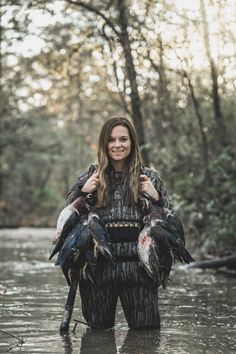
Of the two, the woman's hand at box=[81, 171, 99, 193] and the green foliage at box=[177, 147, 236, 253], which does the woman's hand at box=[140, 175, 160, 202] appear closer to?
the woman's hand at box=[81, 171, 99, 193]

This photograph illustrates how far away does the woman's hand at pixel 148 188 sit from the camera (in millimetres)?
5262

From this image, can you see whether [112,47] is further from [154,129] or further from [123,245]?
[123,245]

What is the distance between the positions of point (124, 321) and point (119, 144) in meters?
1.64

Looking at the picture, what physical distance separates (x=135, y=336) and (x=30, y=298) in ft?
8.59

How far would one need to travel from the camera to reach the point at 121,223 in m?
5.23

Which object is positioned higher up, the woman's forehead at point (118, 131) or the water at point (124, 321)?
the woman's forehead at point (118, 131)

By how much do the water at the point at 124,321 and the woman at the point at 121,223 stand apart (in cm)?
20

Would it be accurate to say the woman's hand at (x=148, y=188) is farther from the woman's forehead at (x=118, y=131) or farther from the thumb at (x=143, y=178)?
the woman's forehead at (x=118, y=131)

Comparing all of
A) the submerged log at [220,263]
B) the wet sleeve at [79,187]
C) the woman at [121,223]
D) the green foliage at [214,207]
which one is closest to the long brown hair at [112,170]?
the woman at [121,223]

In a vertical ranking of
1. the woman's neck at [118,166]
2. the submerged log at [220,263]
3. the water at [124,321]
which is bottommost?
the water at [124,321]

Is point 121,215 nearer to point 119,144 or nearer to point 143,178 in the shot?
point 143,178

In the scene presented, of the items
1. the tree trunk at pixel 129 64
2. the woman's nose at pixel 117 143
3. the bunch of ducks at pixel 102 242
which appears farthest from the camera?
the tree trunk at pixel 129 64

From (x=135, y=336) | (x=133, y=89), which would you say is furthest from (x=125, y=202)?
(x=133, y=89)

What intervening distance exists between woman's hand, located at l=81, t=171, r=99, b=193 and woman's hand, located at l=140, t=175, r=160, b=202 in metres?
0.36
